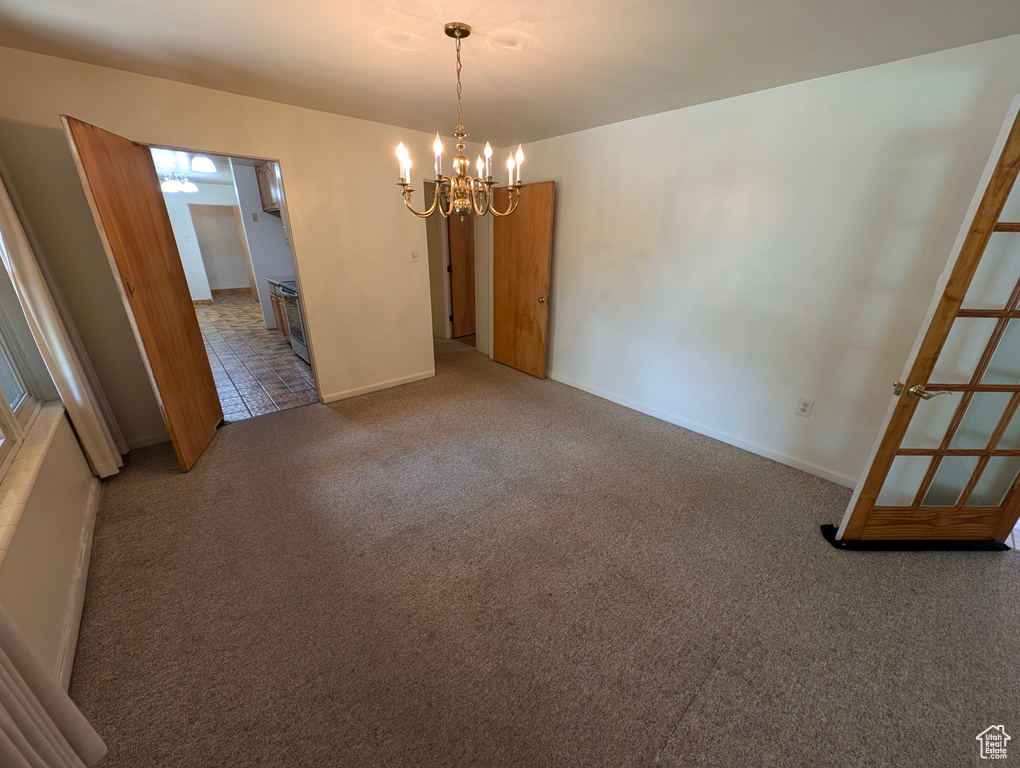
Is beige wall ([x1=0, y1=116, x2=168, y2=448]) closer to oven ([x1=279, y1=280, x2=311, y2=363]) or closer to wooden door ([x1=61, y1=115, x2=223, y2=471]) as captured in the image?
wooden door ([x1=61, y1=115, x2=223, y2=471])

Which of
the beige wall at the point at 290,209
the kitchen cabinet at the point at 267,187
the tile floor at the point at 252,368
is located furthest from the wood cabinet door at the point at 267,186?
the tile floor at the point at 252,368

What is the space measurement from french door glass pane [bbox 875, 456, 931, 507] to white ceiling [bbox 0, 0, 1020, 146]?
1865 mm

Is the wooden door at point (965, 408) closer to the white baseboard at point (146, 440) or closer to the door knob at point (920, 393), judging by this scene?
the door knob at point (920, 393)

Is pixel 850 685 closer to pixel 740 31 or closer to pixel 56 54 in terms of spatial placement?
pixel 740 31

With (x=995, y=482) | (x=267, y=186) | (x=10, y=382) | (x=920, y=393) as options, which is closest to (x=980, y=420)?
(x=995, y=482)

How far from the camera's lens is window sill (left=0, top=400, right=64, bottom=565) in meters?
1.29

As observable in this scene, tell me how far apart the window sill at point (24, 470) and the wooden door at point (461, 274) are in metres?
4.09

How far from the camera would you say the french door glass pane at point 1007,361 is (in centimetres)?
165

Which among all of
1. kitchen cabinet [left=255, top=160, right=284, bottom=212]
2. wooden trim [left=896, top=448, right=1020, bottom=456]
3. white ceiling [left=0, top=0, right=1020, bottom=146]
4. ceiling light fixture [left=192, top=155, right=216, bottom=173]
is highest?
ceiling light fixture [left=192, top=155, right=216, bottom=173]

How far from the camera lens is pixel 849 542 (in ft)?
6.47

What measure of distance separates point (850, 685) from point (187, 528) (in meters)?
3.03

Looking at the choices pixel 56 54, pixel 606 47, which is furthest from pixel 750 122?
pixel 56 54

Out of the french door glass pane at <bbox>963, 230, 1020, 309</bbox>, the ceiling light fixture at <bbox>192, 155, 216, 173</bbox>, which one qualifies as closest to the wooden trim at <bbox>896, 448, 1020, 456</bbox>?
the french door glass pane at <bbox>963, 230, 1020, 309</bbox>

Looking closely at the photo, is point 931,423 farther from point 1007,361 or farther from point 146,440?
point 146,440
